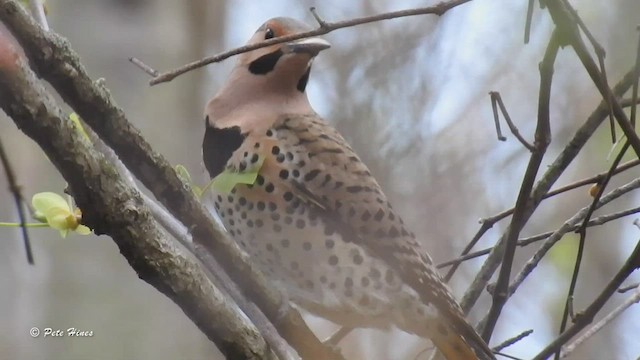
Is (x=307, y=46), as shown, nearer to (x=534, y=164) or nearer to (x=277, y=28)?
(x=277, y=28)

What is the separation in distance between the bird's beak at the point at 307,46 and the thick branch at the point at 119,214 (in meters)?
0.74

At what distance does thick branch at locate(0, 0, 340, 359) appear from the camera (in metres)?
0.95

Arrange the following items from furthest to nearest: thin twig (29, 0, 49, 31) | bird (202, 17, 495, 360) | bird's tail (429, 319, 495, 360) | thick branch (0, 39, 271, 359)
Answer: bird (202, 17, 495, 360) → bird's tail (429, 319, 495, 360) → thin twig (29, 0, 49, 31) → thick branch (0, 39, 271, 359)

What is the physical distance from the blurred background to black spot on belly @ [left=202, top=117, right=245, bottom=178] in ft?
3.18

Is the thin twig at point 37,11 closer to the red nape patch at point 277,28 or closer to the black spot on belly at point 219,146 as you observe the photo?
the black spot on belly at point 219,146

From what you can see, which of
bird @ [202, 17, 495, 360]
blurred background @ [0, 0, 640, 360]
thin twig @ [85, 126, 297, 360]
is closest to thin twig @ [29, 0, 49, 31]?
thin twig @ [85, 126, 297, 360]

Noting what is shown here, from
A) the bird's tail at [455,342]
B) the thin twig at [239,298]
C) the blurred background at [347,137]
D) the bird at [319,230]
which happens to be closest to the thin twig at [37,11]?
the thin twig at [239,298]

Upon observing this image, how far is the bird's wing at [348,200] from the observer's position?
172cm

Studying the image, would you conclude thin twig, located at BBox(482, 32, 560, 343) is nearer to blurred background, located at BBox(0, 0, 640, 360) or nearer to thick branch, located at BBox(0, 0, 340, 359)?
thick branch, located at BBox(0, 0, 340, 359)

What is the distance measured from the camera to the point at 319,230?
171 centimetres

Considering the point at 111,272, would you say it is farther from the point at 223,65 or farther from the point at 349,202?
the point at 349,202

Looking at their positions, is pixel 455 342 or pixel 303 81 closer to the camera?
pixel 455 342

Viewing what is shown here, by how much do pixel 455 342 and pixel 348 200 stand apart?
342 mm

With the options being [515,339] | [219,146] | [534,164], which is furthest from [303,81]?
[534,164]
